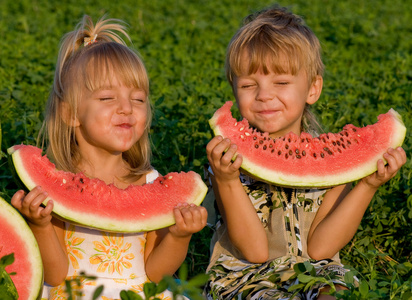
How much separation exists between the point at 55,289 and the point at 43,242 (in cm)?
28

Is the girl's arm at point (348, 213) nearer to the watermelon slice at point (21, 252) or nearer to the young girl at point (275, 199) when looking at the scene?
the young girl at point (275, 199)

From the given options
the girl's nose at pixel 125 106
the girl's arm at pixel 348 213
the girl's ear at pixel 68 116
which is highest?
the girl's nose at pixel 125 106

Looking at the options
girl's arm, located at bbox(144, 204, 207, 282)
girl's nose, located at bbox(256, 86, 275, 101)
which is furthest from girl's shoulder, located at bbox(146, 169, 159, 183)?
girl's nose, located at bbox(256, 86, 275, 101)

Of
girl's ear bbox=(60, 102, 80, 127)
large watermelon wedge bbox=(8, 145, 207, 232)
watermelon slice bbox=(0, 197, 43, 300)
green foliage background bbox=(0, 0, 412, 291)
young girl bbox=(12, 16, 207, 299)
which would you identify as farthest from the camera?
green foliage background bbox=(0, 0, 412, 291)

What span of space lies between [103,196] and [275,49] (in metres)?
1.10

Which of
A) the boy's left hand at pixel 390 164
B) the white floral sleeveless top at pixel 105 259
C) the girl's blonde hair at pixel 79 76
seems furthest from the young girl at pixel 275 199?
the girl's blonde hair at pixel 79 76

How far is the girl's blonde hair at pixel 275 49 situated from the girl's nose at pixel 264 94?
0.09 m

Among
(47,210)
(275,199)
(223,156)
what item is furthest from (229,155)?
(47,210)

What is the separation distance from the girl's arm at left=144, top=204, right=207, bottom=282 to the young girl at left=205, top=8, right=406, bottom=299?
0.78 feet

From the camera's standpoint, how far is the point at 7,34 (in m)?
8.87

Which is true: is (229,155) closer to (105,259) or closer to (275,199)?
(275,199)

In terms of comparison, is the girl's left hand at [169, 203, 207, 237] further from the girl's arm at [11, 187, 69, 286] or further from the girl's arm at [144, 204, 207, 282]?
the girl's arm at [11, 187, 69, 286]

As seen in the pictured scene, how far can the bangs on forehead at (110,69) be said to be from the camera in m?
3.04

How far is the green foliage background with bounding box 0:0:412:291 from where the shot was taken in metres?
3.96
